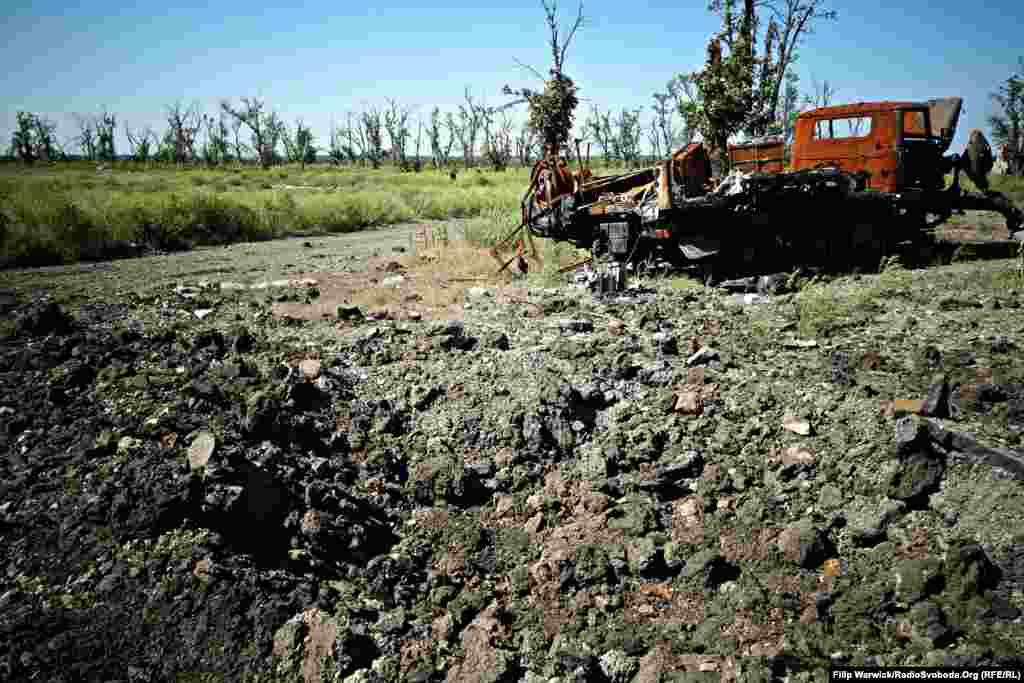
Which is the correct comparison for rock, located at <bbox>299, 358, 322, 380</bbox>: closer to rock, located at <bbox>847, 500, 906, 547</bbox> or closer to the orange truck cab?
rock, located at <bbox>847, 500, 906, 547</bbox>

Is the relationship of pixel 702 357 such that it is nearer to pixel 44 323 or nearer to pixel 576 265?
pixel 576 265

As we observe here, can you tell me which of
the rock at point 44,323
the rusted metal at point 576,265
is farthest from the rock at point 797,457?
the rock at point 44,323

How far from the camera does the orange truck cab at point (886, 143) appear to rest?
27.8ft

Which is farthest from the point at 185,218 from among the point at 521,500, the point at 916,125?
the point at 916,125

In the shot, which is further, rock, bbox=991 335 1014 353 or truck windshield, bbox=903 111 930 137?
truck windshield, bbox=903 111 930 137

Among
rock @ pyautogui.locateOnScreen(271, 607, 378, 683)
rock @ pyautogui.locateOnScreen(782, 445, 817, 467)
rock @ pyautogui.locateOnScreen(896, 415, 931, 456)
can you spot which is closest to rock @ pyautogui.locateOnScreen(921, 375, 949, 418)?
rock @ pyautogui.locateOnScreen(896, 415, 931, 456)

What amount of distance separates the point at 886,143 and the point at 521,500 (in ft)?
25.6

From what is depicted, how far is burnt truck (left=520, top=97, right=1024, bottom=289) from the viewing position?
25.8 ft

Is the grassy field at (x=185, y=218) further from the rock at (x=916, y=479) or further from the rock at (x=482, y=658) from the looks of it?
the rock at (x=482, y=658)

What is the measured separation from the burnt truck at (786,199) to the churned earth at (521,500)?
228cm

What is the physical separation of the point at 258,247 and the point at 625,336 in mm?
12499

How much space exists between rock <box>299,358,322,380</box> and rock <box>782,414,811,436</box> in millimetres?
3479

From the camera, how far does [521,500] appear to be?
3.72 m

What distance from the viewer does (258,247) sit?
15.5m
